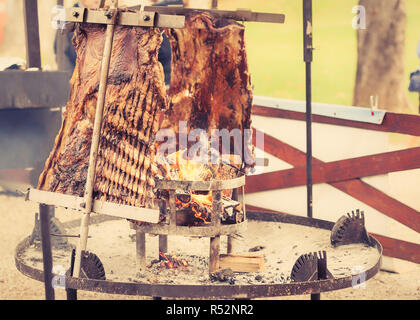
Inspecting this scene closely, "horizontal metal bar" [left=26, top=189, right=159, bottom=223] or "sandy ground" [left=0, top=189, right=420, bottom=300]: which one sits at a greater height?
"horizontal metal bar" [left=26, top=189, right=159, bottom=223]

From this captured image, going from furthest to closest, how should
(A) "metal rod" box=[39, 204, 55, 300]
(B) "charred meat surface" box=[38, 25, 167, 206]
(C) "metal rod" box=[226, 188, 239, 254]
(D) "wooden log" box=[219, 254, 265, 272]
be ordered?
(C) "metal rod" box=[226, 188, 239, 254] < (D) "wooden log" box=[219, 254, 265, 272] < (A) "metal rod" box=[39, 204, 55, 300] < (B) "charred meat surface" box=[38, 25, 167, 206]

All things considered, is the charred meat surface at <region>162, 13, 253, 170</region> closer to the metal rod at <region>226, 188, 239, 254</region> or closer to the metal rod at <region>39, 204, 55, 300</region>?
the metal rod at <region>226, 188, 239, 254</region>

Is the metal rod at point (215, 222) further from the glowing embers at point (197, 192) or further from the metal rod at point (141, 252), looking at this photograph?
the metal rod at point (141, 252)

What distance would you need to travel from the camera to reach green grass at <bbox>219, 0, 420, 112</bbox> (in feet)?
55.5

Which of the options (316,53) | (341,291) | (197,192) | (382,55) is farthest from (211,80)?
(316,53)

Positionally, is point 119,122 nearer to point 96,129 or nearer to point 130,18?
point 96,129

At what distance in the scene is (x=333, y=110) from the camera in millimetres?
5266

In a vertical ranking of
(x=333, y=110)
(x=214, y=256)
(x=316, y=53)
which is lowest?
(x=214, y=256)

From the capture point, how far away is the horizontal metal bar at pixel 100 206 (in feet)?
9.07

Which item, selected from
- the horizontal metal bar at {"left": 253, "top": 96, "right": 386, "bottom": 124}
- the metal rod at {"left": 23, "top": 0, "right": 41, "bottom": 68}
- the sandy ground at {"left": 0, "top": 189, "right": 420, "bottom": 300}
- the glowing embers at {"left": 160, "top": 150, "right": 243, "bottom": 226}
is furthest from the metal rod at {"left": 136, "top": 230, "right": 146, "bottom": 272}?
Answer: the horizontal metal bar at {"left": 253, "top": 96, "right": 386, "bottom": 124}

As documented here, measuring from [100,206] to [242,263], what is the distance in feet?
A: 3.65

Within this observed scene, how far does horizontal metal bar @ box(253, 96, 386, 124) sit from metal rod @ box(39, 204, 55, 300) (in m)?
2.84

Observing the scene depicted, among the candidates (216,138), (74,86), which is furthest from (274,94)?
(74,86)

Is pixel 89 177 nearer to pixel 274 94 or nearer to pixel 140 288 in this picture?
pixel 140 288
